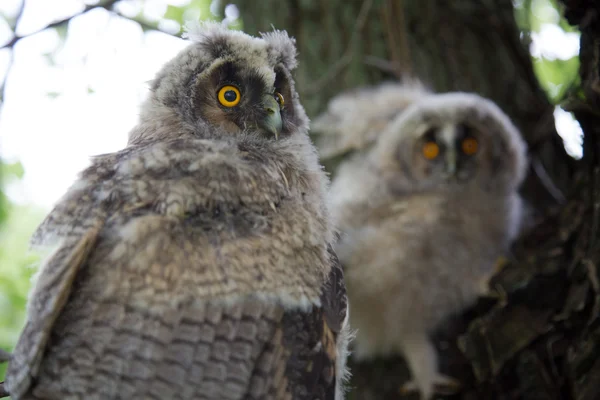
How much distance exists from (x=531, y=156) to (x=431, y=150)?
2.20 ft

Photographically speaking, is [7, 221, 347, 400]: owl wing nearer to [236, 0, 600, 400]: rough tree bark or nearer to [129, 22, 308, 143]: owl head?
[129, 22, 308, 143]: owl head

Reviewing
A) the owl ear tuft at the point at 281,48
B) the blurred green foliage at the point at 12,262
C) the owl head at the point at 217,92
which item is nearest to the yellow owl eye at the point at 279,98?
the owl head at the point at 217,92

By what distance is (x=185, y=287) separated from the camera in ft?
4.45

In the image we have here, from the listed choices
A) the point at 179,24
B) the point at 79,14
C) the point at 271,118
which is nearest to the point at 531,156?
the point at 179,24

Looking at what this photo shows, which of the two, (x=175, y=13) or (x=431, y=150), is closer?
(x=431, y=150)

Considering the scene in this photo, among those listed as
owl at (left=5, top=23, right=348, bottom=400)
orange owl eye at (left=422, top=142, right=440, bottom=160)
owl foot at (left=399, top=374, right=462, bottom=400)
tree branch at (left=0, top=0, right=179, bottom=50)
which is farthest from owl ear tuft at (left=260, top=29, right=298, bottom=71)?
orange owl eye at (left=422, top=142, right=440, bottom=160)

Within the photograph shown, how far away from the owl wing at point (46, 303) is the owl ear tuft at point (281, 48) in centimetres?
95

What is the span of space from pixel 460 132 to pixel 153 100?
2.77 m

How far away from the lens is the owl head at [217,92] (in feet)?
6.16

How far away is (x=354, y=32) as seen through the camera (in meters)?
3.72

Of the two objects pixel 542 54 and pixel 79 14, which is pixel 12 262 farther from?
pixel 542 54

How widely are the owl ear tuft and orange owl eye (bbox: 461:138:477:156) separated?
238 centimetres

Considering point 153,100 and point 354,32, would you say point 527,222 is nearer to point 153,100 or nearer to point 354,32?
point 354,32

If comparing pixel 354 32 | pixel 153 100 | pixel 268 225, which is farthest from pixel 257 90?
pixel 354 32
